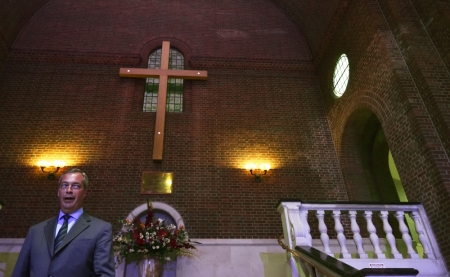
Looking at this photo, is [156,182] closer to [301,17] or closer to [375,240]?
[375,240]

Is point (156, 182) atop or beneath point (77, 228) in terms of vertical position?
atop

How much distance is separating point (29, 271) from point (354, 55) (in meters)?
8.15

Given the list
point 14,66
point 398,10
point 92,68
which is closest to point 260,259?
point 398,10

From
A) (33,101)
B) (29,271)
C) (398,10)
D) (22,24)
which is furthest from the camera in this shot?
(22,24)

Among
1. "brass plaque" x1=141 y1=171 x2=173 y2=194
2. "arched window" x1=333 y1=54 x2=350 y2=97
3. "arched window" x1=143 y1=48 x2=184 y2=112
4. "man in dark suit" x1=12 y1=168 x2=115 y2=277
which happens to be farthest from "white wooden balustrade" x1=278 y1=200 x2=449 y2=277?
"arched window" x1=143 y1=48 x2=184 y2=112

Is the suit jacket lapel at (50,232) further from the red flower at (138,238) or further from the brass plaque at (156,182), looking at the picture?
the brass plaque at (156,182)

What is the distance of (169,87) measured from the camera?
991 cm

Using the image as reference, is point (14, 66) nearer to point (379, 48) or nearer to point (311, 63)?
point (311, 63)

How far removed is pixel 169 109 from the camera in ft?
30.8

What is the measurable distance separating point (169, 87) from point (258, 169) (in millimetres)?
3883

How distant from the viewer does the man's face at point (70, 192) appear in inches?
92.3

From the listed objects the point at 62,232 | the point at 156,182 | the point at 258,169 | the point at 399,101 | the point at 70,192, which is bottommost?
the point at 62,232

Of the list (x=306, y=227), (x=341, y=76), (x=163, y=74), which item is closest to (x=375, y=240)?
(x=306, y=227)

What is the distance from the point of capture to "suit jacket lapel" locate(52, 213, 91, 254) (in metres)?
2.21
